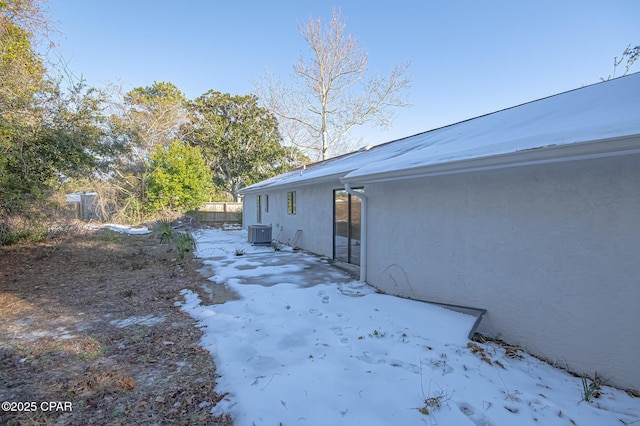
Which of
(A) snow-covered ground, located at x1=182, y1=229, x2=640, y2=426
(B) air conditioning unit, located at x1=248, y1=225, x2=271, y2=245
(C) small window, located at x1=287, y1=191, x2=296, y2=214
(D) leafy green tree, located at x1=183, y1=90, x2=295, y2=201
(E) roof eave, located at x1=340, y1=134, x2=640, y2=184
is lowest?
(A) snow-covered ground, located at x1=182, y1=229, x2=640, y2=426

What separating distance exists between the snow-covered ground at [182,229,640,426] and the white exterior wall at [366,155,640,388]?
0.30 metres

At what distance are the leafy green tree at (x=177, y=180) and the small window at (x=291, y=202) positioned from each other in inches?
423

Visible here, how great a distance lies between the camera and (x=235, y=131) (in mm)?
25188

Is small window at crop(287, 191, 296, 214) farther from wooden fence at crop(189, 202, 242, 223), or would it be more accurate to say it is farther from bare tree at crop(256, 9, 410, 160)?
wooden fence at crop(189, 202, 242, 223)

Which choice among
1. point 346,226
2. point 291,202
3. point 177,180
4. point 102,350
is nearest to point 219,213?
point 177,180

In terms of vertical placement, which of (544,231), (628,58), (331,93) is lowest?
(544,231)

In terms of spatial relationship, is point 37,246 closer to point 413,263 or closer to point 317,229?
point 317,229

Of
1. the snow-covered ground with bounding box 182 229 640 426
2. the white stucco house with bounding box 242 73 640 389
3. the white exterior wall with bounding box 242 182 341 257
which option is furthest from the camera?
the white exterior wall with bounding box 242 182 341 257

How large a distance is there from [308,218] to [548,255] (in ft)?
24.5

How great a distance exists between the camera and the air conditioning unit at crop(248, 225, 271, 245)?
1165cm

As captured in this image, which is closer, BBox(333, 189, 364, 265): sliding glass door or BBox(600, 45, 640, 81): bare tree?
BBox(333, 189, 364, 265): sliding glass door

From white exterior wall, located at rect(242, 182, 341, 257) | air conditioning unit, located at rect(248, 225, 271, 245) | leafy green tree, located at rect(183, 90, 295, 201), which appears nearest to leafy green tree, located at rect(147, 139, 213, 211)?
leafy green tree, located at rect(183, 90, 295, 201)

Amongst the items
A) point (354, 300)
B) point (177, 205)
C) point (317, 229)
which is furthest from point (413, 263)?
point (177, 205)

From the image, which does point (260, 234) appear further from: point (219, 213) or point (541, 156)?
point (219, 213)
